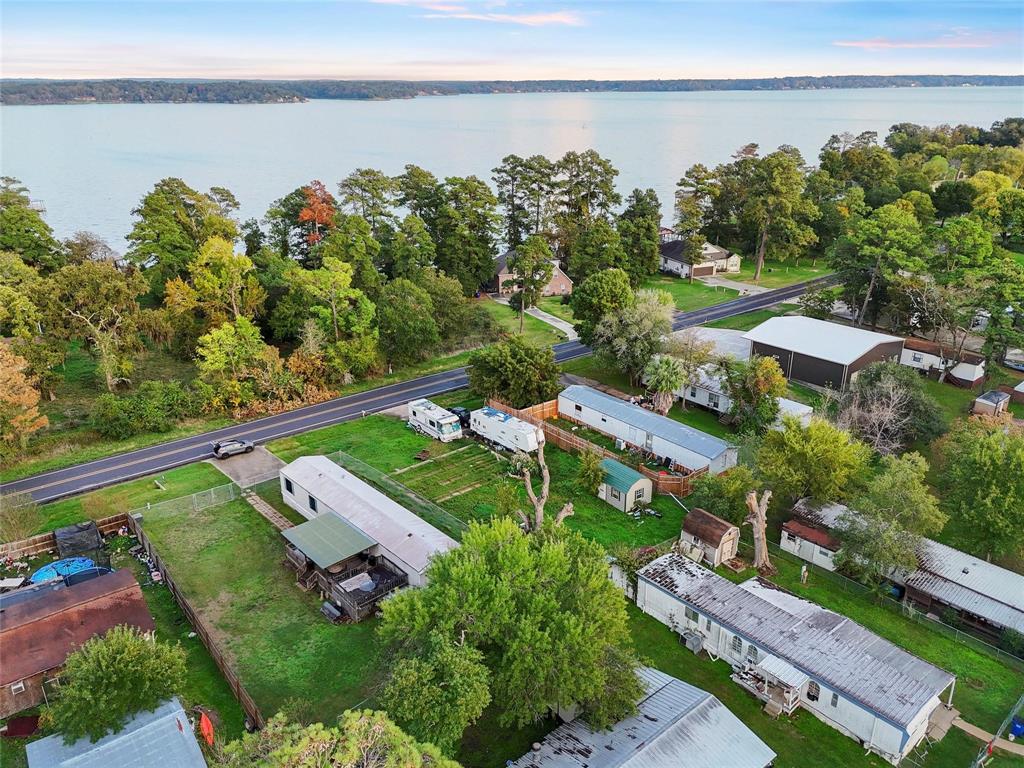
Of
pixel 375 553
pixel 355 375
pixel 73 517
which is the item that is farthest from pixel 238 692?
pixel 355 375

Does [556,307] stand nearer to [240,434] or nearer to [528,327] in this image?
[528,327]

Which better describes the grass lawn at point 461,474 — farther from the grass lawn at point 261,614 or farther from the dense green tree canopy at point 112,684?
the dense green tree canopy at point 112,684

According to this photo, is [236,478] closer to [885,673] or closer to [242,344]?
[242,344]

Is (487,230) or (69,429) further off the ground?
(487,230)

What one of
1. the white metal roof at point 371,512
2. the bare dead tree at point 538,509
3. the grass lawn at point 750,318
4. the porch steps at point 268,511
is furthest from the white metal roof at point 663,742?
the grass lawn at point 750,318

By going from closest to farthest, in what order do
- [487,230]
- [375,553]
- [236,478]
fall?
[375,553] < [236,478] < [487,230]
